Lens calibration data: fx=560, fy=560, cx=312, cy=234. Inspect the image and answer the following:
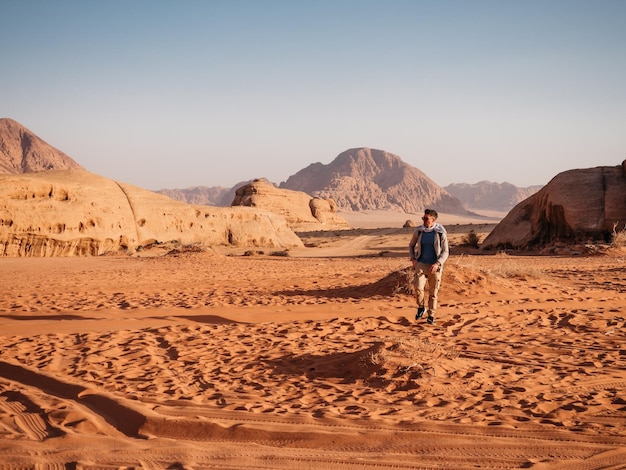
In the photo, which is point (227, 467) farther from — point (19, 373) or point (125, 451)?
point (19, 373)

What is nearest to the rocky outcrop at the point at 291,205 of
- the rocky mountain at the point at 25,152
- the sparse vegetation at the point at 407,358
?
the sparse vegetation at the point at 407,358

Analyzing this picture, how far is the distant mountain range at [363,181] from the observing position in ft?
359

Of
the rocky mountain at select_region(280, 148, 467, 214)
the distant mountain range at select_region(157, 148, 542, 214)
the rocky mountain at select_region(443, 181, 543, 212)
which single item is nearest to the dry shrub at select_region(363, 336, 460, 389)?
the distant mountain range at select_region(157, 148, 542, 214)

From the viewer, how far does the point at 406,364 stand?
593 centimetres

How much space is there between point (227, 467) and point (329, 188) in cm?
13160

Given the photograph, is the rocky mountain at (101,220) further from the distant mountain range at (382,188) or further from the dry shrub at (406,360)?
the distant mountain range at (382,188)

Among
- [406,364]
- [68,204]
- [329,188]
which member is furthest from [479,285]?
[329,188]

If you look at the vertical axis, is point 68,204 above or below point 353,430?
above

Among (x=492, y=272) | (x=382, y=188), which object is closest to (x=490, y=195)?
(x=382, y=188)

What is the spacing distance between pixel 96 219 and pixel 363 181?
126m

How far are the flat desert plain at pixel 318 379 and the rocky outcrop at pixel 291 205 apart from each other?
117ft

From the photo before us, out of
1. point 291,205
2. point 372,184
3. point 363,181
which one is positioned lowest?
point 291,205

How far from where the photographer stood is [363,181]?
146 m

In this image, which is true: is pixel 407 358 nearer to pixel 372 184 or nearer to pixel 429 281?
pixel 429 281
